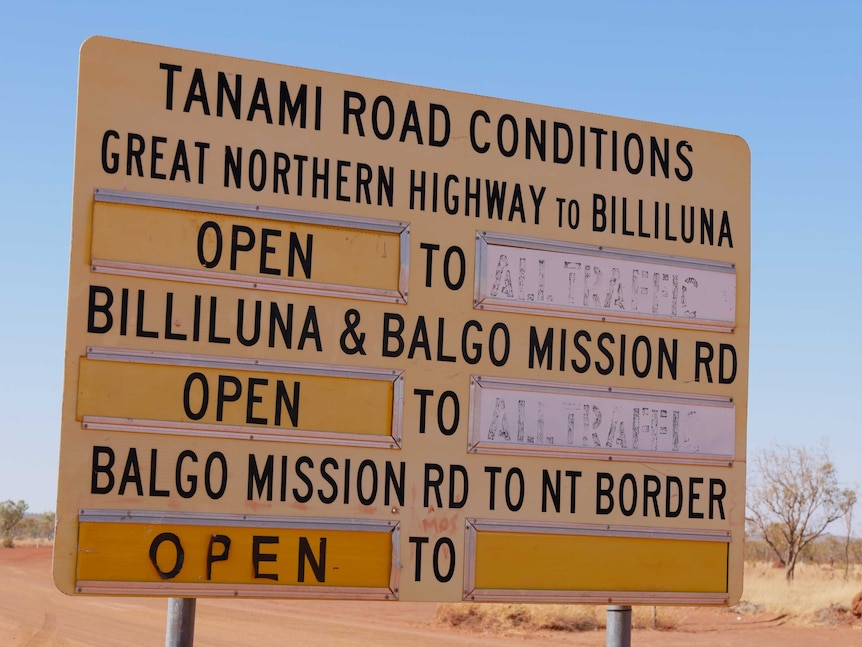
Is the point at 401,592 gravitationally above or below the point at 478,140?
below

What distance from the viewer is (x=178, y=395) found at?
4.91m

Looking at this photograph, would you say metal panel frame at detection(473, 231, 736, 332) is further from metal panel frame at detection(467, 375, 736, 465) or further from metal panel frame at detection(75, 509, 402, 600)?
metal panel frame at detection(75, 509, 402, 600)

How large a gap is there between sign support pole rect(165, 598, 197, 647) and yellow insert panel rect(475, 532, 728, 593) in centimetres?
141

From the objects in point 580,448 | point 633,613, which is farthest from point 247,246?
point 633,613

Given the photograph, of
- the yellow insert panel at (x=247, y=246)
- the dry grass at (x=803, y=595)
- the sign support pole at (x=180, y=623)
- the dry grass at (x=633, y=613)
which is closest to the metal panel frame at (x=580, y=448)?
the yellow insert panel at (x=247, y=246)

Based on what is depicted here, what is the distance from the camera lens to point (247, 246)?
5074mm

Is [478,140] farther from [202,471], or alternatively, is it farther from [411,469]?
[202,471]

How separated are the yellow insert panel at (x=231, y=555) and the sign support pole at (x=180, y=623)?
205 mm

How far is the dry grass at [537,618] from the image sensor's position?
2072 cm

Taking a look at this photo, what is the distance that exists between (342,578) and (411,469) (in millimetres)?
622

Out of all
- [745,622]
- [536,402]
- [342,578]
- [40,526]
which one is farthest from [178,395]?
[40,526]

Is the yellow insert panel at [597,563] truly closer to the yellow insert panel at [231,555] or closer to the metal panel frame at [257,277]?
the yellow insert panel at [231,555]

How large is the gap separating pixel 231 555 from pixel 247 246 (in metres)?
1.47

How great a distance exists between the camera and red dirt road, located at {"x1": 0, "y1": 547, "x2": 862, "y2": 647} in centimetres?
1841
